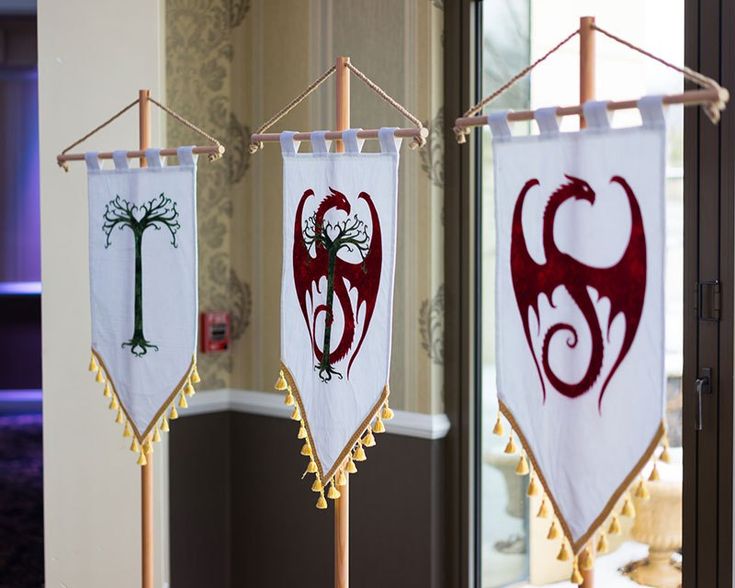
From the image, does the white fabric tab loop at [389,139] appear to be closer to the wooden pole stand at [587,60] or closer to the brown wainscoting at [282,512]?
the wooden pole stand at [587,60]

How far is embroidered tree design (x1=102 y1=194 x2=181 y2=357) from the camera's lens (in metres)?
2.45

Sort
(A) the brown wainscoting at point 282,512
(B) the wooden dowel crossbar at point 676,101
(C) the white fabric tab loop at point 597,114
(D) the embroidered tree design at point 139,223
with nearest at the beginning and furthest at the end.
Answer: (B) the wooden dowel crossbar at point 676,101 → (C) the white fabric tab loop at point 597,114 → (D) the embroidered tree design at point 139,223 → (A) the brown wainscoting at point 282,512

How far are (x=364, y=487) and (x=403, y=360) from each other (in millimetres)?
399

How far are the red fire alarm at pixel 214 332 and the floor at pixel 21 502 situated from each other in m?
1.06

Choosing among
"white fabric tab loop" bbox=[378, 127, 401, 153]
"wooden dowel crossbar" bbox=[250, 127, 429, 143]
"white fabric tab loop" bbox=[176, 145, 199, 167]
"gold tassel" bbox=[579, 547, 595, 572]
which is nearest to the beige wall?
"white fabric tab loop" bbox=[176, 145, 199, 167]

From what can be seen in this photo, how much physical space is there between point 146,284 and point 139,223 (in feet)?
0.47

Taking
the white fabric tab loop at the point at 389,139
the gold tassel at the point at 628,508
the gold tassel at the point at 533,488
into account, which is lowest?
the gold tassel at the point at 628,508

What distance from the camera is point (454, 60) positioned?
9.48 feet

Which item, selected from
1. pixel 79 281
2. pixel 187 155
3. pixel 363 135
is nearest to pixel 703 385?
pixel 363 135

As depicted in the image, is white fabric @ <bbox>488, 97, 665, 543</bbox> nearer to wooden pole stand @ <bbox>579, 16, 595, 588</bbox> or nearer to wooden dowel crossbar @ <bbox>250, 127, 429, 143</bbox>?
wooden pole stand @ <bbox>579, 16, 595, 588</bbox>

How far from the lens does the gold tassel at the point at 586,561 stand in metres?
1.82

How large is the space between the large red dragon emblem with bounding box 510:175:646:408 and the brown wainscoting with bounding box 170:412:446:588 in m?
1.14

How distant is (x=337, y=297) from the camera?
2162mm

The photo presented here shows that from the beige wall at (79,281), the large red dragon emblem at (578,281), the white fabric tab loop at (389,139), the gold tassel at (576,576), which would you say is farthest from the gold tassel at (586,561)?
the beige wall at (79,281)
